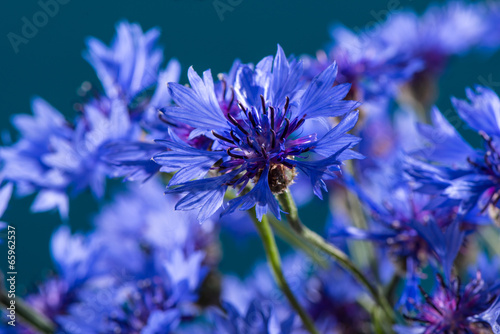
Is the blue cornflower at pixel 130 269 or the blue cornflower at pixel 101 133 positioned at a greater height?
the blue cornflower at pixel 101 133

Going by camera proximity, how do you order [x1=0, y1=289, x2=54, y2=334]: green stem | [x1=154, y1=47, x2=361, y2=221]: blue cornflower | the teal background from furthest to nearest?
the teal background, [x1=0, y1=289, x2=54, y2=334]: green stem, [x1=154, y1=47, x2=361, y2=221]: blue cornflower

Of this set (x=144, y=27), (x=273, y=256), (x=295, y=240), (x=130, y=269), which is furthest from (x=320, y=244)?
(x=144, y=27)

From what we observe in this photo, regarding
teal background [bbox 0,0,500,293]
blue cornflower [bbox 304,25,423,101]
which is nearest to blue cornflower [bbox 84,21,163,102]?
blue cornflower [bbox 304,25,423,101]

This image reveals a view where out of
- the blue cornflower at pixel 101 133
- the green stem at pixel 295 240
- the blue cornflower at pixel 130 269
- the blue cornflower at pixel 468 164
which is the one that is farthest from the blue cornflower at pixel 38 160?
the blue cornflower at pixel 468 164

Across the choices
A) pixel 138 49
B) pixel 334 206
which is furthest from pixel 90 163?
pixel 334 206

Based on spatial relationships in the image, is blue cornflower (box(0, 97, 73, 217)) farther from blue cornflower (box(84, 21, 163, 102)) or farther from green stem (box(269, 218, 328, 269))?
green stem (box(269, 218, 328, 269))

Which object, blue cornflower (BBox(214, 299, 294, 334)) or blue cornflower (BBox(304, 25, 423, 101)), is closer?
blue cornflower (BBox(214, 299, 294, 334))

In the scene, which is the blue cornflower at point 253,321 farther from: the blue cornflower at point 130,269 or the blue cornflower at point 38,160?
the blue cornflower at point 38,160
